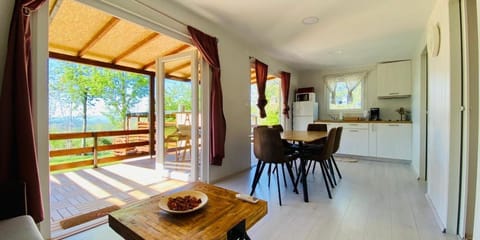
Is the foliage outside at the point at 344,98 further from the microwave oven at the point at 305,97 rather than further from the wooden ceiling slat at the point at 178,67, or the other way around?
the wooden ceiling slat at the point at 178,67

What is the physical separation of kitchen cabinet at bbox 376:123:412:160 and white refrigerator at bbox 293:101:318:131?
1445 millimetres

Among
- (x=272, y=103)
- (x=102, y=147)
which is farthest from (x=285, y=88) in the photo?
(x=102, y=147)

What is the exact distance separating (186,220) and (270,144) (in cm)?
158

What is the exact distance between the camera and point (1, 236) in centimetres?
104

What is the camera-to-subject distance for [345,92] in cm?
564

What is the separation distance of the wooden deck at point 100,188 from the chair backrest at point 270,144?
138 cm

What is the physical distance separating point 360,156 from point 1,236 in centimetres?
556

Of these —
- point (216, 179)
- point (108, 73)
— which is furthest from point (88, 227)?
point (108, 73)

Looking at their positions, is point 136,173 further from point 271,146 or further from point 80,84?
point 271,146

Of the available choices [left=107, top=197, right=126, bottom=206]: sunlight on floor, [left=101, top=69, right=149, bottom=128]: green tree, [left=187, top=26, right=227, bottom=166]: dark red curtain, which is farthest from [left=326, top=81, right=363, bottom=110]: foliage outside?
[left=107, top=197, right=126, bottom=206]: sunlight on floor

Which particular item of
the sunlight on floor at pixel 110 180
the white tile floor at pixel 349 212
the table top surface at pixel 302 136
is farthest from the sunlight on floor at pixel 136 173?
the table top surface at pixel 302 136

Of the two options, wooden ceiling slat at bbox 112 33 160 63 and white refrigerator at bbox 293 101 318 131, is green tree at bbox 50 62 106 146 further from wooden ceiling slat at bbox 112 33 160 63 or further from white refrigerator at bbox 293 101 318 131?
white refrigerator at bbox 293 101 318 131

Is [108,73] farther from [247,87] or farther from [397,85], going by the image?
[397,85]

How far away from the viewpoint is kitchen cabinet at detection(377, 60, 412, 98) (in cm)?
466
